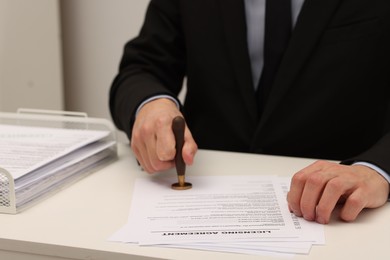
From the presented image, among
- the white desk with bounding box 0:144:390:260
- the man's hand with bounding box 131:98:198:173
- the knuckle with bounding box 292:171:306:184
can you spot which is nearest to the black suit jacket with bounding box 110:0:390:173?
the man's hand with bounding box 131:98:198:173

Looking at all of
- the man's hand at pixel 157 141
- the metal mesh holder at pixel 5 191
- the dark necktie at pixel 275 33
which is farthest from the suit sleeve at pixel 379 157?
the metal mesh holder at pixel 5 191

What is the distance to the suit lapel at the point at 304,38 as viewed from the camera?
107 centimetres

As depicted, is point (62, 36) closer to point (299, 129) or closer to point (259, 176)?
point (299, 129)

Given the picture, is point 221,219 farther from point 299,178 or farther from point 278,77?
point 278,77

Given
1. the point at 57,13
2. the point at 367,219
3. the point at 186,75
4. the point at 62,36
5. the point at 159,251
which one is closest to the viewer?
the point at 159,251

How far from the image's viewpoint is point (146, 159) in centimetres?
84

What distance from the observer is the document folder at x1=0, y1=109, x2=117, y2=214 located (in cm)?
70

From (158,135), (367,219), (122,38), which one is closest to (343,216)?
(367,219)

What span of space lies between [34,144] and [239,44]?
0.53 meters

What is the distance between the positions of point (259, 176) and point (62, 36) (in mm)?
1571

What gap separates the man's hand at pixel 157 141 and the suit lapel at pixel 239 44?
30 cm

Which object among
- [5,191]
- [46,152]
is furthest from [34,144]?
[5,191]

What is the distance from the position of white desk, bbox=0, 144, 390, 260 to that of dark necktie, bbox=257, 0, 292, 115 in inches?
18.8

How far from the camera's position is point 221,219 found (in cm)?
65
